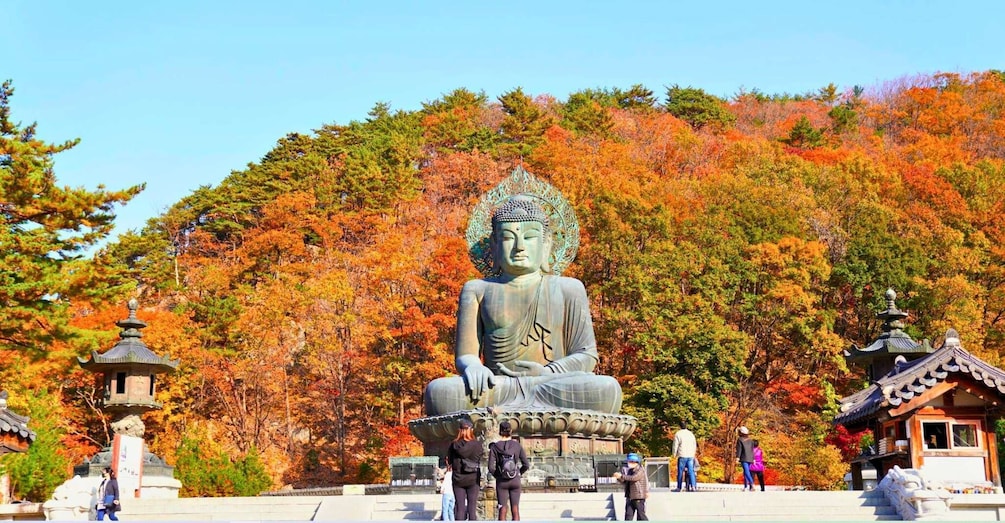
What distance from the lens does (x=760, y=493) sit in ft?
42.2

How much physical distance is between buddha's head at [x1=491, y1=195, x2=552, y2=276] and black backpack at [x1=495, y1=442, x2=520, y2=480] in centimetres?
849

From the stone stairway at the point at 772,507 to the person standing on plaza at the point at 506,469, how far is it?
250cm

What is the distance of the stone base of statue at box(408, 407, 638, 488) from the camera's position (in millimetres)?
15719

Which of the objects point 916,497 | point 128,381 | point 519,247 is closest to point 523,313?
point 519,247

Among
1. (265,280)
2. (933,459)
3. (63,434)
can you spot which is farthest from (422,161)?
(933,459)

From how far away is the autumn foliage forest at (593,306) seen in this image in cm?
2745

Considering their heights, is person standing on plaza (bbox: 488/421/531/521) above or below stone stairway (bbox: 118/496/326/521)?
above

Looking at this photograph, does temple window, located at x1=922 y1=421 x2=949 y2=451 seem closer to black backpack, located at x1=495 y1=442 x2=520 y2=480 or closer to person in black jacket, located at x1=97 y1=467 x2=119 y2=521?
black backpack, located at x1=495 y1=442 x2=520 y2=480

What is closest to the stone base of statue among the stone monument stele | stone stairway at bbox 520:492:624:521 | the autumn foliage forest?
the stone monument stele

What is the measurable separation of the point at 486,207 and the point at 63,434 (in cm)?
1428

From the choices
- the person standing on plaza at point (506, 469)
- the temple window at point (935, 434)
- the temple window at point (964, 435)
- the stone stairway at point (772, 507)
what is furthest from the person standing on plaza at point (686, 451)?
the person standing on plaza at point (506, 469)

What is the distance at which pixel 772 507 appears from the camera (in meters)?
12.6

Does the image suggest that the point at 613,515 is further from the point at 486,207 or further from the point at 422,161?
the point at 422,161

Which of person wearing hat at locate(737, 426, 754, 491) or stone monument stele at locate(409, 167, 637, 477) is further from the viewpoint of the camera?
stone monument stele at locate(409, 167, 637, 477)
